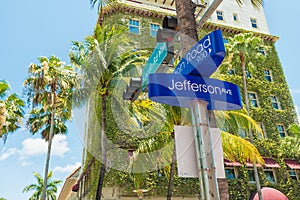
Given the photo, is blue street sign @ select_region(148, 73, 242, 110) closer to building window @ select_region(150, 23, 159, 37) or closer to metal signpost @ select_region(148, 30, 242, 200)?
metal signpost @ select_region(148, 30, 242, 200)

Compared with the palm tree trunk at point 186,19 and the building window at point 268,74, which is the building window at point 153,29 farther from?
the palm tree trunk at point 186,19

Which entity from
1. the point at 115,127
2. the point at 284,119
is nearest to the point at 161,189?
the point at 115,127

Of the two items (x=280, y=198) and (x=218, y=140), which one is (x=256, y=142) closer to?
(x=280, y=198)

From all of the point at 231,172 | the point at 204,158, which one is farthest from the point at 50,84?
the point at 204,158

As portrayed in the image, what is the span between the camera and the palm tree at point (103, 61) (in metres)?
16.2

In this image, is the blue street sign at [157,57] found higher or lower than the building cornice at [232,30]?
lower

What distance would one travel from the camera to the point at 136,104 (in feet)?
50.3

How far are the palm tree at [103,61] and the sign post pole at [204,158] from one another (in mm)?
12237

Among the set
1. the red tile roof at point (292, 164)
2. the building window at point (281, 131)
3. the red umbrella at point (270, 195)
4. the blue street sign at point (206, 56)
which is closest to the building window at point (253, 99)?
the building window at point (281, 131)

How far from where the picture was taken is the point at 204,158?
338 cm

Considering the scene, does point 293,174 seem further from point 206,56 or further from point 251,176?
point 206,56

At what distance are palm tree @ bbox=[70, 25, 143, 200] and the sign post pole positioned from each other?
1224cm

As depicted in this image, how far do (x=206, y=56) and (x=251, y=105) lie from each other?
26.3 metres

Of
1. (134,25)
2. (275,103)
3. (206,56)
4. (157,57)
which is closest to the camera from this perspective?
(206,56)
